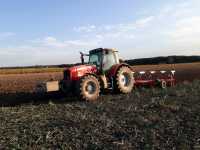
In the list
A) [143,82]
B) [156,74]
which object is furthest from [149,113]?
[156,74]

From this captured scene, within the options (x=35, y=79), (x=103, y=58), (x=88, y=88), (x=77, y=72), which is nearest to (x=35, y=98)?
(x=77, y=72)

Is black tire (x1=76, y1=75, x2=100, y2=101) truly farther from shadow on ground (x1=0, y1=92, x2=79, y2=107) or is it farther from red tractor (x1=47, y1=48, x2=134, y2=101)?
shadow on ground (x1=0, y1=92, x2=79, y2=107)

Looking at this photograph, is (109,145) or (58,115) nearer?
(109,145)

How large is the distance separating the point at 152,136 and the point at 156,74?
11367mm

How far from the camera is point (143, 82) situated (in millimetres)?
17547

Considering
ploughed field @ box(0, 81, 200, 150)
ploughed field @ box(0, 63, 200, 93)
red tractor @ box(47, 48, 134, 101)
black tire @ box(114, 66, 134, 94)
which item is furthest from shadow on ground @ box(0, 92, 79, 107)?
ploughed field @ box(0, 81, 200, 150)

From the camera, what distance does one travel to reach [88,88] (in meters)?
14.5

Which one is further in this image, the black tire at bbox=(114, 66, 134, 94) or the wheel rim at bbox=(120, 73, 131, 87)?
the wheel rim at bbox=(120, 73, 131, 87)

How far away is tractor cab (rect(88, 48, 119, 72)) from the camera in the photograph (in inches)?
623

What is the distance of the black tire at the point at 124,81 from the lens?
1591 cm

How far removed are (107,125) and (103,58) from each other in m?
6.92

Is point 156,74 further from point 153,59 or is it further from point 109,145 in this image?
point 153,59

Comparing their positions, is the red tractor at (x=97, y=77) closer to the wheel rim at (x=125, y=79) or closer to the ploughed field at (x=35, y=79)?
the wheel rim at (x=125, y=79)

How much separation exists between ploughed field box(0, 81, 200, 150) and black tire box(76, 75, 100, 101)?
130 cm
